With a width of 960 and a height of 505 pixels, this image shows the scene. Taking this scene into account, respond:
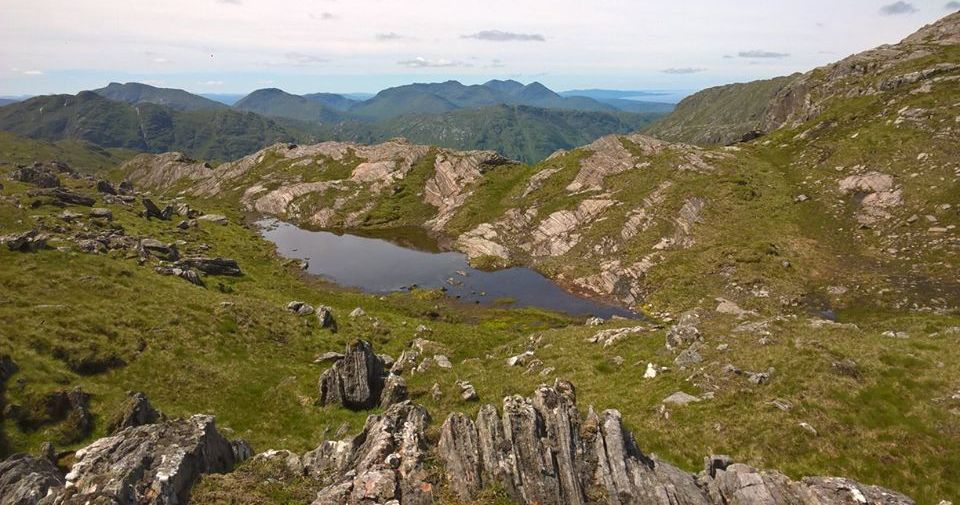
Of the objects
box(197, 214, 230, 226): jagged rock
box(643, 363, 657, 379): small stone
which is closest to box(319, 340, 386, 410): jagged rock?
box(643, 363, 657, 379): small stone

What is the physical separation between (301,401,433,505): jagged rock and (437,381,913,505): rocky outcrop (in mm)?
1162

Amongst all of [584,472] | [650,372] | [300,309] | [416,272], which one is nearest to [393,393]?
[584,472]

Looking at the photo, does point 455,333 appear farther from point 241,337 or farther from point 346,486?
point 346,486

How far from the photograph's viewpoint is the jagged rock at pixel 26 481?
1653 centimetres

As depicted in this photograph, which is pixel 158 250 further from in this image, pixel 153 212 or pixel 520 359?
pixel 520 359

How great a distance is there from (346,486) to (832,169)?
102799 millimetres

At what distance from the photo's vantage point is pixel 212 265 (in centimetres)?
6881

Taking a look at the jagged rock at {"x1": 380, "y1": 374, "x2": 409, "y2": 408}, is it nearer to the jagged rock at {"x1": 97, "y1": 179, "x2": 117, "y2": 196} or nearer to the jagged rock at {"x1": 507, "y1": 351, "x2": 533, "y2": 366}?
the jagged rock at {"x1": 507, "y1": 351, "x2": 533, "y2": 366}

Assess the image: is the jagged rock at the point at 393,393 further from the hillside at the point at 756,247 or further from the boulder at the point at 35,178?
the boulder at the point at 35,178

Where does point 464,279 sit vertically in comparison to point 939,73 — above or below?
below

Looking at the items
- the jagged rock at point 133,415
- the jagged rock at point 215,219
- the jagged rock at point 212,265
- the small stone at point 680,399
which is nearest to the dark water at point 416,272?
the jagged rock at point 215,219

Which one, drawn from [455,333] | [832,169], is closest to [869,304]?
[832,169]

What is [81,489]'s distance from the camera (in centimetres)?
1622

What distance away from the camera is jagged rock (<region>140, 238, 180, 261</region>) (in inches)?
2535
